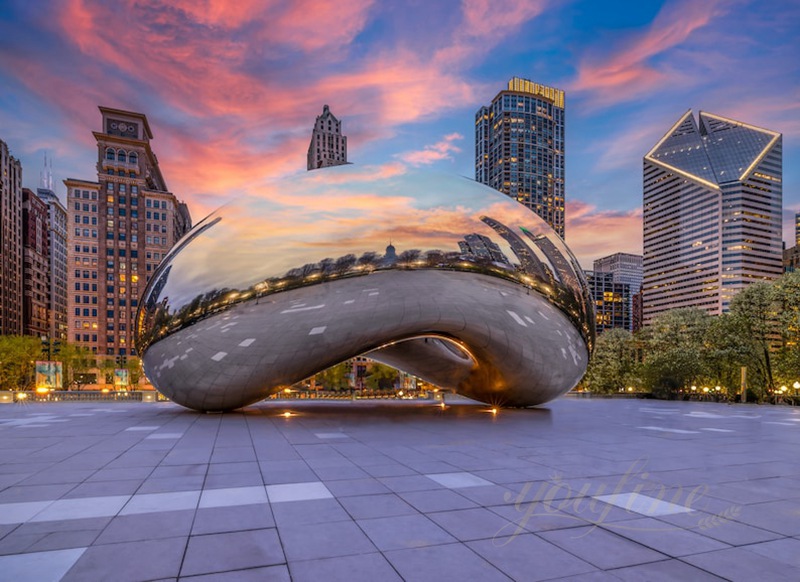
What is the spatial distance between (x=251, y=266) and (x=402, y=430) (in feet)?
17.8

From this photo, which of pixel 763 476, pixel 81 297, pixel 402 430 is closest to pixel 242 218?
pixel 402 430

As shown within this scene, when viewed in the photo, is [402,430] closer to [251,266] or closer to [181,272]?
[251,266]

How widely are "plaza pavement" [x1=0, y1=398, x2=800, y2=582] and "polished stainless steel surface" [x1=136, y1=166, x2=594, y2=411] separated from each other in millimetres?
2892

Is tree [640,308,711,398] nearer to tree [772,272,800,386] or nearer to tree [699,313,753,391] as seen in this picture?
tree [699,313,753,391]

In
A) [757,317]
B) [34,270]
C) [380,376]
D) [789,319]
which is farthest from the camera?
[34,270]

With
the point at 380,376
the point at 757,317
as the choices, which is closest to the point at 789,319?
the point at 757,317

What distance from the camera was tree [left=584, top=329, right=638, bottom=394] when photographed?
5594 cm

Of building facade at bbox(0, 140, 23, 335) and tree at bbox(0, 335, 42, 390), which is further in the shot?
building facade at bbox(0, 140, 23, 335)

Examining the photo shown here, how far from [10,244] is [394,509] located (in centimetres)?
15750

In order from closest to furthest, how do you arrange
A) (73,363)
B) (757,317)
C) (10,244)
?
(757,317), (73,363), (10,244)

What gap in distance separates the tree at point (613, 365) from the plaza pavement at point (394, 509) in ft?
159

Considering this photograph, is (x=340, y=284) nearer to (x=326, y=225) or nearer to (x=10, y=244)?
(x=326, y=225)

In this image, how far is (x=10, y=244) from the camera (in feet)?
420

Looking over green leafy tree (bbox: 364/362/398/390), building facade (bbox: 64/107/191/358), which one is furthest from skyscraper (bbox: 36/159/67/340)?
green leafy tree (bbox: 364/362/398/390)
